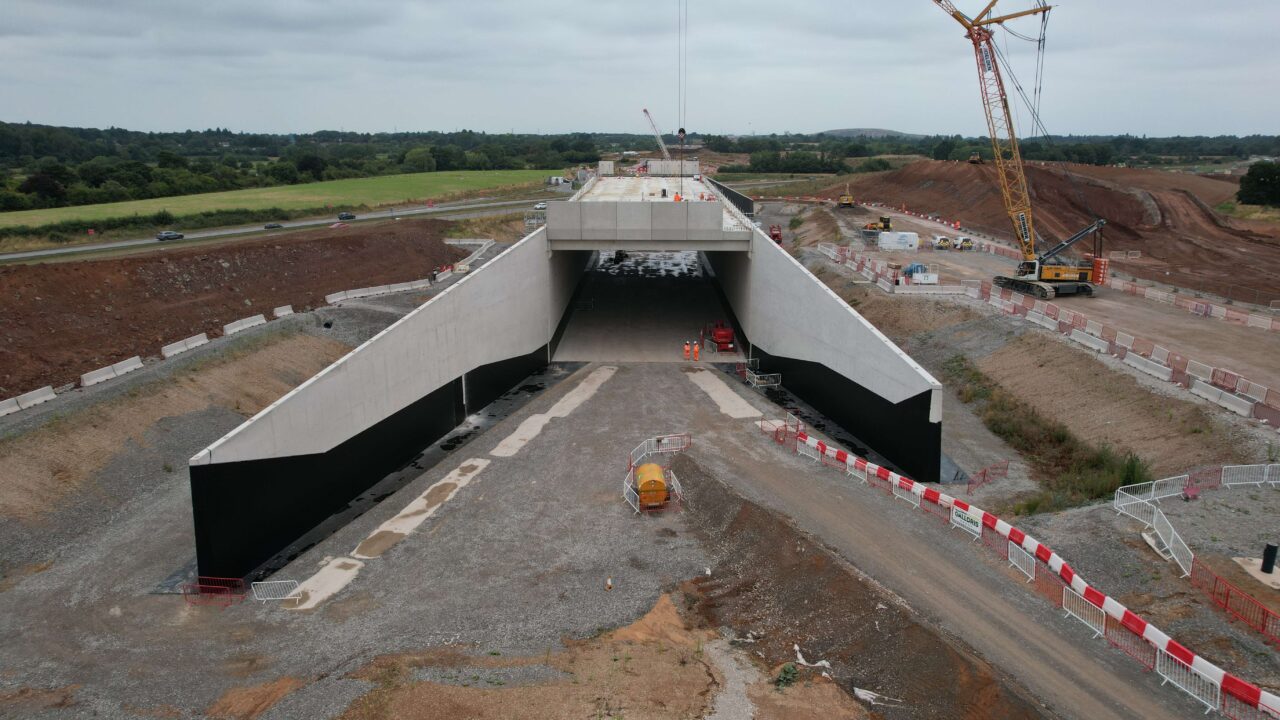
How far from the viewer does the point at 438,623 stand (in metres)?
18.6

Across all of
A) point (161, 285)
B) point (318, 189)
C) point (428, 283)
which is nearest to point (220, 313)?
point (161, 285)

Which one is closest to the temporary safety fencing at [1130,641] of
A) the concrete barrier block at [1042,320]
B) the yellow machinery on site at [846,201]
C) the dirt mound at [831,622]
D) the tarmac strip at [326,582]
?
the dirt mound at [831,622]

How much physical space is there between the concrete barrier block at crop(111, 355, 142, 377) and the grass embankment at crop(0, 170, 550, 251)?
97.1 feet

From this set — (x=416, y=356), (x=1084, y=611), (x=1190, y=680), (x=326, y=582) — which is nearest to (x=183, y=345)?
(x=416, y=356)

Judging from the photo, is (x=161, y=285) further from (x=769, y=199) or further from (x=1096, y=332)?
(x=769, y=199)

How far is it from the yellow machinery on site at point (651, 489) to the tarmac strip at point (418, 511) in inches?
267

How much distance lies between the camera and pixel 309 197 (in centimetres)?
8850

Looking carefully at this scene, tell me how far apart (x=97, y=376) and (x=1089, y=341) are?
42055mm

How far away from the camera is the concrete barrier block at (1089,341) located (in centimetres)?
3256

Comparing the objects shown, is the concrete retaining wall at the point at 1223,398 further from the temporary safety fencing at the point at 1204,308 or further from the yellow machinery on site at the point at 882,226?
the yellow machinery on site at the point at 882,226

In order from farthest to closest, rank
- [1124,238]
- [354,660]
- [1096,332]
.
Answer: [1124,238] < [1096,332] < [354,660]

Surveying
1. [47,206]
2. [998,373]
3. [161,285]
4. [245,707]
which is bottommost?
[245,707]

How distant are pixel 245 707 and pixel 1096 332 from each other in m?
36.0

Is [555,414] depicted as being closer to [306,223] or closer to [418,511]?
[418,511]
